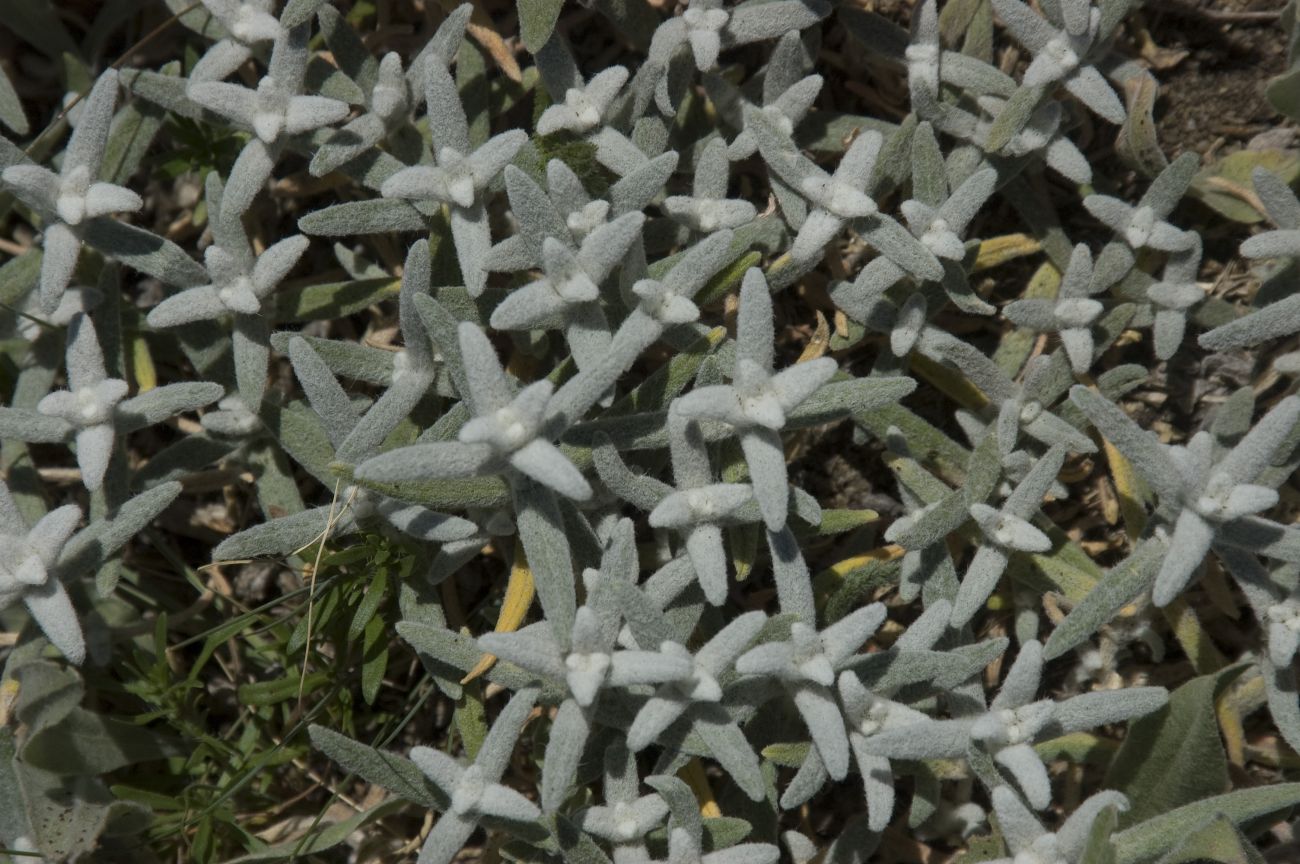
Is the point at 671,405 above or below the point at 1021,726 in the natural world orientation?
above

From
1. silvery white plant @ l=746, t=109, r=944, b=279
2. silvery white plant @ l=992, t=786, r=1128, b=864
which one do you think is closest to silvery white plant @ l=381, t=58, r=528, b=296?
silvery white plant @ l=746, t=109, r=944, b=279

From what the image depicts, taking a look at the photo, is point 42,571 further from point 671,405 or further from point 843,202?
point 843,202

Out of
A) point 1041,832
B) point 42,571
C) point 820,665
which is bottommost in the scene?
point 1041,832

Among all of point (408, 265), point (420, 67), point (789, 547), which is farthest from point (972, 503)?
point (420, 67)

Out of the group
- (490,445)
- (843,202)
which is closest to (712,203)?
(843,202)

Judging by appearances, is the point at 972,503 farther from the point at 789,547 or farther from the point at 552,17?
the point at 552,17

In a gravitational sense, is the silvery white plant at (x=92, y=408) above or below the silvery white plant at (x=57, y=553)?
above

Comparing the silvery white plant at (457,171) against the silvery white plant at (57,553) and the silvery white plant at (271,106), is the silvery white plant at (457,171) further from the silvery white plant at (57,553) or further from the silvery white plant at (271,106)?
the silvery white plant at (57,553)

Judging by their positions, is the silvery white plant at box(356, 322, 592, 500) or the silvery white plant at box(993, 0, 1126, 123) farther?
the silvery white plant at box(993, 0, 1126, 123)

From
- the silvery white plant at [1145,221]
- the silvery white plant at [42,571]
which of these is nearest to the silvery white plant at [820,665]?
the silvery white plant at [1145,221]

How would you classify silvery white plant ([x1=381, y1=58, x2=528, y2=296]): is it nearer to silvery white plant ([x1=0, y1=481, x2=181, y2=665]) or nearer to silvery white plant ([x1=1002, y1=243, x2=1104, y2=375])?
silvery white plant ([x1=0, y1=481, x2=181, y2=665])

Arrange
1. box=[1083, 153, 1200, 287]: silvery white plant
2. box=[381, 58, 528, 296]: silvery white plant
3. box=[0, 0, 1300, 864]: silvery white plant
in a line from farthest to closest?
box=[1083, 153, 1200, 287]: silvery white plant → box=[381, 58, 528, 296]: silvery white plant → box=[0, 0, 1300, 864]: silvery white plant
